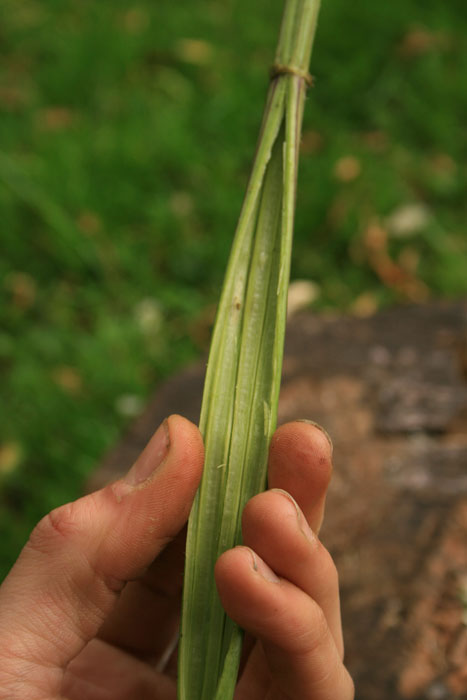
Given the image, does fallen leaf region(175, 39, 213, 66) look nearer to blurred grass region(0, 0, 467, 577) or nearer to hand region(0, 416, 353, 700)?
blurred grass region(0, 0, 467, 577)

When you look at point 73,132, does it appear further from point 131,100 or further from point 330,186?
point 330,186

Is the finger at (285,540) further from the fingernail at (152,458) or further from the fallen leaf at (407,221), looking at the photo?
the fallen leaf at (407,221)

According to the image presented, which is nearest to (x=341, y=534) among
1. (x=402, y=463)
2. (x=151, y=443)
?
(x=402, y=463)

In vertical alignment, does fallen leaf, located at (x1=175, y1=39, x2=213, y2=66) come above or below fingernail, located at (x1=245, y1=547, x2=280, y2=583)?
above

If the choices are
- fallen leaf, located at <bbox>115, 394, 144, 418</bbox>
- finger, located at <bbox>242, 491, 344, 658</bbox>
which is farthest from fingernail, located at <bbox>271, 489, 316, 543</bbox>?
fallen leaf, located at <bbox>115, 394, 144, 418</bbox>

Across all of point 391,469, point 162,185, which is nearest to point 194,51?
point 162,185

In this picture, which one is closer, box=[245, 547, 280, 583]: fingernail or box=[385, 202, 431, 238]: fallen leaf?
box=[245, 547, 280, 583]: fingernail

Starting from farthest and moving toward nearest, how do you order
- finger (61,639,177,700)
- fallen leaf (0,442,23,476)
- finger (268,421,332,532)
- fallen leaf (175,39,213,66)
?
fallen leaf (175,39,213,66) → fallen leaf (0,442,23,476) → finger (61,639,177,700) → finger (268,421,332,532)

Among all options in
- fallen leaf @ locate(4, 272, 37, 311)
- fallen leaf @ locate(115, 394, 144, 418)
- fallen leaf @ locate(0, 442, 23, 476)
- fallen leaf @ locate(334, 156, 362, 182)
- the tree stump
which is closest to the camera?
the tree stump
